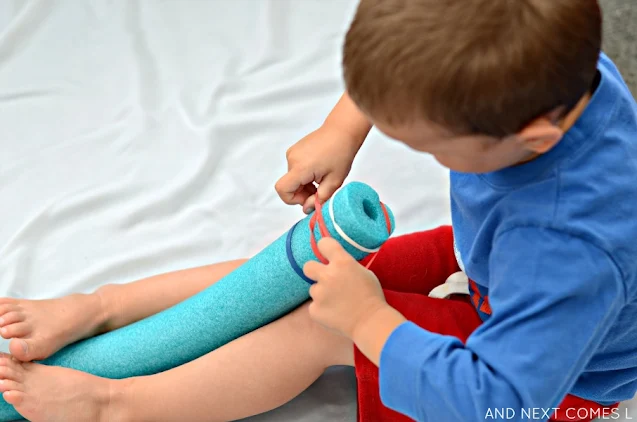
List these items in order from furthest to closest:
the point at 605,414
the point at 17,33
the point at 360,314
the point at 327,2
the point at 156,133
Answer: the point at 327,2 → the point at 17,33 → the point at 156,133 → the point at 605,414 → the point at 360,314

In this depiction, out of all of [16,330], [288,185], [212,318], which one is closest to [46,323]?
[16,330]

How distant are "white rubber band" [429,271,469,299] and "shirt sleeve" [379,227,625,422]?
0.20 meters

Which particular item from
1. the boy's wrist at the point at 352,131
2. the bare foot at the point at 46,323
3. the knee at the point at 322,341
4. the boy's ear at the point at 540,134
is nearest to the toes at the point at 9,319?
the bare foot at the point at 46,323

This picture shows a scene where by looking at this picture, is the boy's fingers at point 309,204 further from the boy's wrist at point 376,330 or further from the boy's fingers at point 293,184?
the boy's wrist at point 376,330

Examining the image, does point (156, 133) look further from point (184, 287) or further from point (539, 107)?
point (539, 107)

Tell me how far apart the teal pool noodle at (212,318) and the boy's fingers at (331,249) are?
0.12 ft

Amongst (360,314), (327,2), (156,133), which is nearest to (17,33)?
(156,133)

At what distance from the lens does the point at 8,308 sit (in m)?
0.80

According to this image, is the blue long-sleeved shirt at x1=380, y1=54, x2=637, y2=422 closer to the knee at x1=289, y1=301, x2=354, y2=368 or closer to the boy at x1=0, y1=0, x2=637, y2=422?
the boy at x1=0, y1=0, x2=637, y2=422

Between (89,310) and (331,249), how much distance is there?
13.3 inches

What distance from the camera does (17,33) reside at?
4.03 ft

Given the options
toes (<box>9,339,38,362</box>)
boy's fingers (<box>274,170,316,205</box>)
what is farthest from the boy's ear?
toes (<box>9,339,38,362</box>)

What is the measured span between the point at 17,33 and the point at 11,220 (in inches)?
16.8

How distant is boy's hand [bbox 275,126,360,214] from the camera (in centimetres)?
78
